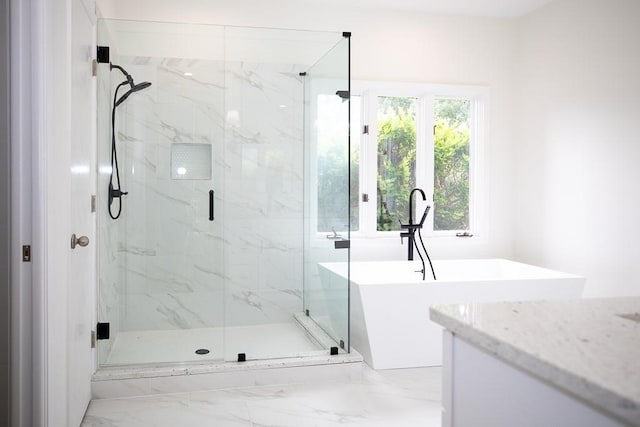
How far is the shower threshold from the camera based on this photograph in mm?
3076

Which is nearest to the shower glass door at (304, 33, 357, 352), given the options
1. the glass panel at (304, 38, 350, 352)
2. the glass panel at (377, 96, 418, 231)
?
the glass panel at (304, 38, 350, 352)

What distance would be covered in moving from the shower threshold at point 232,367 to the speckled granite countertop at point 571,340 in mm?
2210

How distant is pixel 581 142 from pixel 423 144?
1267 millimetres

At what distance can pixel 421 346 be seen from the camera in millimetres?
3535

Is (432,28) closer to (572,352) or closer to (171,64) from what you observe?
(171,64)

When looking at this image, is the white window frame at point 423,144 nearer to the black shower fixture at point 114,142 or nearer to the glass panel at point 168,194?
the glass panel at point 168,194

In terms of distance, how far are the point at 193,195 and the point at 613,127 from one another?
9.73ft

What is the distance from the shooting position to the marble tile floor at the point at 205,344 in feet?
10.8

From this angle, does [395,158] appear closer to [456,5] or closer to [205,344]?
[456,5]

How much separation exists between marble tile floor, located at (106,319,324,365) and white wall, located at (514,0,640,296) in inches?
88.3

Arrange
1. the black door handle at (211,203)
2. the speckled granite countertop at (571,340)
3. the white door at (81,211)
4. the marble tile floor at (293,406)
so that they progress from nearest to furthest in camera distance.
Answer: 1. the speckled granite countertop at (571,340)
2. the white door at (81,211)
3. the marble tile floor at (293,406)
4. the black door handle at (211,203)

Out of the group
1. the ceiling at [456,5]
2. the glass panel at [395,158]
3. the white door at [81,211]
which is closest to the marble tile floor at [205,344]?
the white door at [81,211]

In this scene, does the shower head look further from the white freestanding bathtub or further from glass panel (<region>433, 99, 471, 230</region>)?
glass panel (<region>433, 99, 471, 230</region>)

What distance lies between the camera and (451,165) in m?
4.96
